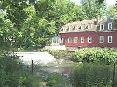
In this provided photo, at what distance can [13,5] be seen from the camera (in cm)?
1272

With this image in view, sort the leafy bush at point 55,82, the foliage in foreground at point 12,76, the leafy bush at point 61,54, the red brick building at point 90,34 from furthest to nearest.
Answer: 1. the red brick building at point 90,34
2. the leafy bush at point 61,54
3. the leafy bush at point 55,82
4. the foliage in foreground at point 12,76

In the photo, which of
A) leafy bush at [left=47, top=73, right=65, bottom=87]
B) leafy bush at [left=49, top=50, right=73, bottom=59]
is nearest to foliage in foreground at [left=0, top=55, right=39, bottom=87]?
leafy bush at [left=47, top=73, right=65, bottom=87]

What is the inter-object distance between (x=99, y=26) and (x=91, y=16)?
83.3ft

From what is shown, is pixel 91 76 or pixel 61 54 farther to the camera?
pixel 61 54

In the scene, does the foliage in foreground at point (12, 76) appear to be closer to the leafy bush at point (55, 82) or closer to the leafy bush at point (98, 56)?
the leafy bush at point (55, 82)

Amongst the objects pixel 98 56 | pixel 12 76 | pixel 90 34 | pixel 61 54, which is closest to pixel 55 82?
pixel 12 76

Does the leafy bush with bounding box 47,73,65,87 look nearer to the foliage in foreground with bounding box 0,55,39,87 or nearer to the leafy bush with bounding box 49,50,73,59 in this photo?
the foliage in foreground with bounding box 0,55,39,87

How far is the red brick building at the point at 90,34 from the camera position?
5791 centimetres

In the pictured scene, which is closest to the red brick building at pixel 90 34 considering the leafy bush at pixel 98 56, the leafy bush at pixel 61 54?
the leafy bush at pixel 61 54

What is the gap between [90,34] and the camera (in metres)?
62.6

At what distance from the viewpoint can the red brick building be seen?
57.9 metres

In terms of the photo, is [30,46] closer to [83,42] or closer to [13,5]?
[83,42]

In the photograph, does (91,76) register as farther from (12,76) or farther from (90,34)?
(90,34)

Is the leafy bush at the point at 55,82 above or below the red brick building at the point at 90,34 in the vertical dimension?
below
